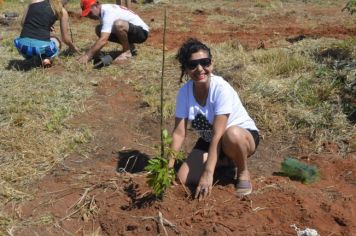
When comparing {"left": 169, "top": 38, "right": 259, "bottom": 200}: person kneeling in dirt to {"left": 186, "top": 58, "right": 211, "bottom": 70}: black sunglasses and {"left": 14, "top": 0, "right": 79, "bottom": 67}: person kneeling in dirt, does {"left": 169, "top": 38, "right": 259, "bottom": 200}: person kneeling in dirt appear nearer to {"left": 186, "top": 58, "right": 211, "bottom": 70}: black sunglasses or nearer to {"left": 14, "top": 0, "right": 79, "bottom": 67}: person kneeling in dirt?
{"left": 186, "top": 58, "right": 211, "bottom": 70}: black sunglasses

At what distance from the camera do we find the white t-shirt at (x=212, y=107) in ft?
9.96

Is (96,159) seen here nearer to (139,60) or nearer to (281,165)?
(281,165)

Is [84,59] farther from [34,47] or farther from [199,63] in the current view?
[199,63]

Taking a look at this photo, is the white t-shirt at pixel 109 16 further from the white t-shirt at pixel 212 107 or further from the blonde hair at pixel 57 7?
the white t-shirt at pixel 212 107

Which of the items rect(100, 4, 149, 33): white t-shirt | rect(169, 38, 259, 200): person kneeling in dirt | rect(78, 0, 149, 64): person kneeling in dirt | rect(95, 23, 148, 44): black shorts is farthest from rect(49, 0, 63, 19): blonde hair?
rect(169, 38, 259, 200): person kneeling in dirt

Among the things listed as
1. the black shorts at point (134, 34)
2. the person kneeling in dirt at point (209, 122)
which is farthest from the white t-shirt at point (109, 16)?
the person kneeling in dirt at point (209, 122)

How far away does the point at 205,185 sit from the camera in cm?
301

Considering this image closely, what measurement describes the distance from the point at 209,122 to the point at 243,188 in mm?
474

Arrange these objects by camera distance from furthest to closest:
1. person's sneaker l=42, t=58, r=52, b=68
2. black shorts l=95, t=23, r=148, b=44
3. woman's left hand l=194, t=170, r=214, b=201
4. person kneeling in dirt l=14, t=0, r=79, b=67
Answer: black shorts l=95, t=23, r=148, b=44, person's sneaker l=42, t=58, r=52, b=68, person kneeling in dirt l=14, t=0, r=79, b=67, woman's left hand l=194, t=170, r=214, b=201

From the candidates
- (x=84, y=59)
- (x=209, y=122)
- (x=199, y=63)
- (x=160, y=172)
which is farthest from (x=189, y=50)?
(x=84, y=59)

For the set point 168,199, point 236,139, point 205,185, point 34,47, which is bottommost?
point 168,199

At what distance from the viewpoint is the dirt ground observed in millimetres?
2871

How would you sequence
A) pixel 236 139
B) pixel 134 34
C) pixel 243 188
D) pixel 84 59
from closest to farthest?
pixel 236 139
pixel 243 188
pixel 84 59
pixel 134 34

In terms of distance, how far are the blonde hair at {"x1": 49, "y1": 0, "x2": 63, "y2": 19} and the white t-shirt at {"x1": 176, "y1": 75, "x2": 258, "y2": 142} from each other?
3.01m
